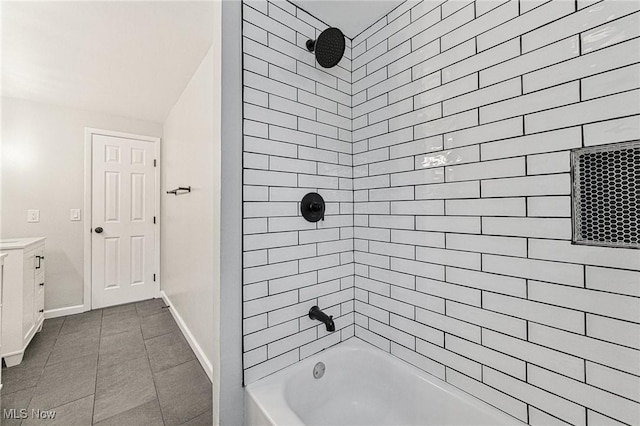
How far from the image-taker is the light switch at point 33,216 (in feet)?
9.72

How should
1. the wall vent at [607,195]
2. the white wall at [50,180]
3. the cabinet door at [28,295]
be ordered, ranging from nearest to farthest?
the wall vent at [607,195], the cabinet door at [28,295], the white wall at [50,180]

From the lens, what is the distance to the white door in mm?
3359

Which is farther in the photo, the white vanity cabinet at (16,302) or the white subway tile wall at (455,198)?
the white vanity cabinet at (16,302)

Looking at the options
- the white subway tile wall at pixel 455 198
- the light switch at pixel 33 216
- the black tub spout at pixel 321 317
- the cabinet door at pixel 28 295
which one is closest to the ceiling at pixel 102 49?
the white subway tile wall at pixel 455 198

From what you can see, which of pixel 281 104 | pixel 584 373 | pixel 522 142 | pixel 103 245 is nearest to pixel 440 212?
pixel 522 142

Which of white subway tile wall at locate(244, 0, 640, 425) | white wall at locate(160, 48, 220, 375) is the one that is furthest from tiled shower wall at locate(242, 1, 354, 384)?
white wall at locate(160, 48, 220, 375)

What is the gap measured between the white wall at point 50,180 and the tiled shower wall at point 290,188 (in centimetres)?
328

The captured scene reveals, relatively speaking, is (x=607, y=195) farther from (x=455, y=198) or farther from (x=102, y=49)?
(x=102, y=49)

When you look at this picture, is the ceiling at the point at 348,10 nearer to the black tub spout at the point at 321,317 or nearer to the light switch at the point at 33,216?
the black tub spout at the point at 321,317

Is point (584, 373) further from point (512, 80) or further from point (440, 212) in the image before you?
point (512, 80)

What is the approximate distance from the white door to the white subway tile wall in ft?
10.5

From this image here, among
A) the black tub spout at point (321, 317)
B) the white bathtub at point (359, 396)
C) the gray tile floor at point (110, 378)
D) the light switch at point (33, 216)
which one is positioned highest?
the light switch at point (33, 216)

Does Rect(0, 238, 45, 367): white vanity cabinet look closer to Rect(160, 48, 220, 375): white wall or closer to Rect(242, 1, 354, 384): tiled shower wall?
Rect(160, 48, 220, 375): white wall

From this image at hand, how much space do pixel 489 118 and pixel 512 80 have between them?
0.46ft
